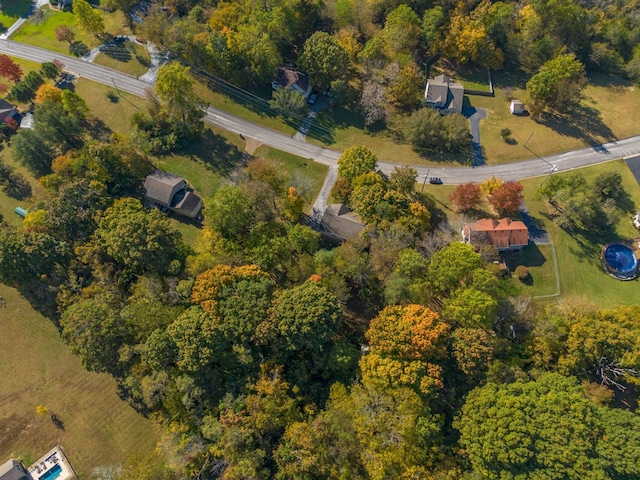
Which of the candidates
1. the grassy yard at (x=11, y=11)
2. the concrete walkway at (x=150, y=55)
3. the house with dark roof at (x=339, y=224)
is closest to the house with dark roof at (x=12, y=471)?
the house with dark roof at (x=339, y=224)

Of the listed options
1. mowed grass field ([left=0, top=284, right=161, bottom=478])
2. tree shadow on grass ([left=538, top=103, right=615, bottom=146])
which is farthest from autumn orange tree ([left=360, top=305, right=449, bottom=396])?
tree shadow on grass ([left=538, top=103, right=615, bottom=146])

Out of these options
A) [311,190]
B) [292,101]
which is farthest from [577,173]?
[292,101]

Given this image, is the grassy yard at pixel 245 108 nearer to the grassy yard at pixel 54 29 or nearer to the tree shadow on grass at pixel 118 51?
the tree shadow on grass at pixel 118 51

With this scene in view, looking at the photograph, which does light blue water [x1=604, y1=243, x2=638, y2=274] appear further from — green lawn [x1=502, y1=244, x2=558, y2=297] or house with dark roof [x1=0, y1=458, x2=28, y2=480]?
house with dark roof [x1=0, y1=458, x2=28, y2=480]

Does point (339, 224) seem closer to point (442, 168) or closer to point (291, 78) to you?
point (442, 168)

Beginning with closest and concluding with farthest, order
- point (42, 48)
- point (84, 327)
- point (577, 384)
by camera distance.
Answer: point (577, 384), point (84, 327), point (42, 48)

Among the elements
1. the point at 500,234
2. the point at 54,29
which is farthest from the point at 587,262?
the point at 54,29

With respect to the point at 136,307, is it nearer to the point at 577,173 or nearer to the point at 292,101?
the point at 292,101
